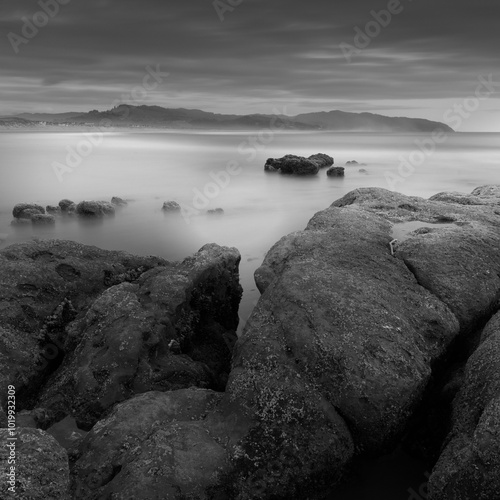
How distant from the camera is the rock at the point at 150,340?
7.45 metres

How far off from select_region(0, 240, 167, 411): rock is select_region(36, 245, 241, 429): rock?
40 cm

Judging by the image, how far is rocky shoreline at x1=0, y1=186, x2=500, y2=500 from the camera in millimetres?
5801

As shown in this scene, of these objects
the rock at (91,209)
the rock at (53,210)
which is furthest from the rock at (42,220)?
the rock at (53,210)

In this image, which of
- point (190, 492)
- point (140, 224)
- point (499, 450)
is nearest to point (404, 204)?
point (499, 450)

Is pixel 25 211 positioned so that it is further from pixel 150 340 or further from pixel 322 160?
pixel 322 160

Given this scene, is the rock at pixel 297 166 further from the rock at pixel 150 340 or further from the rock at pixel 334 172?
the rock at pixel 150 340

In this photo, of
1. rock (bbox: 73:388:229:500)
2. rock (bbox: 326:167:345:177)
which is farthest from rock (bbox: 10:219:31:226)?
rock (bbox: 326:167:345:177)

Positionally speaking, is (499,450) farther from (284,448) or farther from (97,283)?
(97,283)

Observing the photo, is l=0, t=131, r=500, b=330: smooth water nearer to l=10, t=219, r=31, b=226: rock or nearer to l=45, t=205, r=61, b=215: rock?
l=10, t=219, r=31, b=226: rock

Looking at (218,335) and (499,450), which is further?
(218,335)

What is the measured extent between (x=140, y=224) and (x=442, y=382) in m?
16.1

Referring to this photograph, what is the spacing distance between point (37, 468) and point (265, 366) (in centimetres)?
286

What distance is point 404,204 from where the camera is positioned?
1255 cm

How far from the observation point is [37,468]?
5.22 meters
